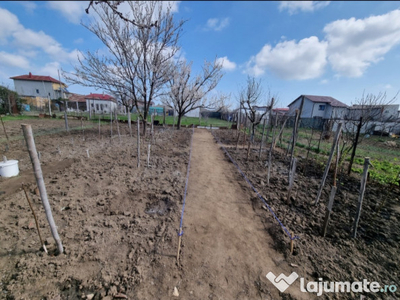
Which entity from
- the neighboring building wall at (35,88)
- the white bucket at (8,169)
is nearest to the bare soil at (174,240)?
the white bucket at (8,169)

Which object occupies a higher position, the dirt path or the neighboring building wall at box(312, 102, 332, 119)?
the neighboring building wall at box(312, 102, 332, 119)

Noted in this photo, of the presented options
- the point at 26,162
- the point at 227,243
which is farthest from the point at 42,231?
the point at 26,162

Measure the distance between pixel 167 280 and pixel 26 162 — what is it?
6721 millimetres

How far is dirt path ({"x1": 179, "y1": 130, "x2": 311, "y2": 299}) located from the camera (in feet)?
6.82

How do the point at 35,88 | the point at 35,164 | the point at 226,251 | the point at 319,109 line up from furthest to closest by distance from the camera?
the point at 35,88, the point at 319,109, the point at 226,251, the point at 35,164

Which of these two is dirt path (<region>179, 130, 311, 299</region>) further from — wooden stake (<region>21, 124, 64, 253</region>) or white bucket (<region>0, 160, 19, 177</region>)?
white bucket (<region>0, 160, 19, 177</region>)
